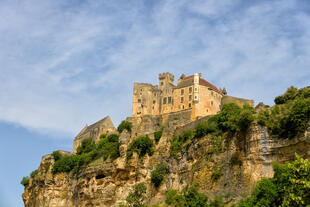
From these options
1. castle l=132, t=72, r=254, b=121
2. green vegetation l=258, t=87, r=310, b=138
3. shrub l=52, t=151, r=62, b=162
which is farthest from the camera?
shrub l=52, t=151, r=62, b=162

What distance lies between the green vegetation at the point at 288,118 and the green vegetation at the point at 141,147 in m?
16.6

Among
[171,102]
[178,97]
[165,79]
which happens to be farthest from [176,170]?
[165,79]

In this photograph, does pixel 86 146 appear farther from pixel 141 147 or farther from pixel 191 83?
pixel 141 147

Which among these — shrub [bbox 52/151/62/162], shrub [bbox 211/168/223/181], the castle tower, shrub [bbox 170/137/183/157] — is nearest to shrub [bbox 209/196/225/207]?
shrub [bbox 211/168/223/181]

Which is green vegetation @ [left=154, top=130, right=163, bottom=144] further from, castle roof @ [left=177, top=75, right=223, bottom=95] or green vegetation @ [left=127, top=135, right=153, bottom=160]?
castle roof @ [left=177, top=75, right=223, bottom=95]

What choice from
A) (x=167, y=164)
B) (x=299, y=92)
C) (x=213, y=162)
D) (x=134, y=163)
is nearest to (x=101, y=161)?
(x=134, y=163)

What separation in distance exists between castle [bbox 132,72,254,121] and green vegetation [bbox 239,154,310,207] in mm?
30080

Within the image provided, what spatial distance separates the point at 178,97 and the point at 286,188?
40567 millimetres

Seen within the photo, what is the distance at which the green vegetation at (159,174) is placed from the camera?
162 ft

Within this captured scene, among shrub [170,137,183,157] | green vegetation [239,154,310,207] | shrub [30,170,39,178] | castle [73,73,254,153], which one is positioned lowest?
green vegetation [239,154,310,207]

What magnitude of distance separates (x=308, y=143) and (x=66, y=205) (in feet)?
119

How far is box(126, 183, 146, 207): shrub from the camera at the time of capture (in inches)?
1812

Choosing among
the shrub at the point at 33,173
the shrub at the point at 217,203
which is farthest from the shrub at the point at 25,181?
the shrub at the point at 217,203

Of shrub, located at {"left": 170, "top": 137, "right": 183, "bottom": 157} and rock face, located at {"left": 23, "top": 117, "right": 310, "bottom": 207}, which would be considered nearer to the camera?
rock face, located at {"left": 23, "top": 117, "right": 310, "bottom": 207}
